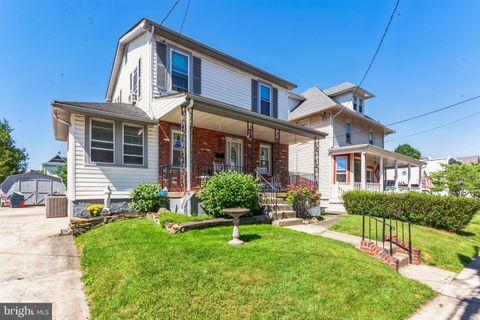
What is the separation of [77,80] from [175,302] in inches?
709

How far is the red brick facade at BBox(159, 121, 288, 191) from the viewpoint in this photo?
33.6ft

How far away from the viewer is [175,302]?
3.33m

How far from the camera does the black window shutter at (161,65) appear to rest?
10461 millimetres

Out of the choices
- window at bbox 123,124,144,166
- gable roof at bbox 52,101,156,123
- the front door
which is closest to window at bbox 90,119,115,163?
window at bbox 123,124,144,166

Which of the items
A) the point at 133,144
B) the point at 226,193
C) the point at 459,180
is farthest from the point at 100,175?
the point at 459,180

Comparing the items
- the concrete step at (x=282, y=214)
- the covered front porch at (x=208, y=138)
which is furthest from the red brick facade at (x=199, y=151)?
the concrete step at (x=282, y=214)

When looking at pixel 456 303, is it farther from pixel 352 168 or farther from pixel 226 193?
pixel 352 168

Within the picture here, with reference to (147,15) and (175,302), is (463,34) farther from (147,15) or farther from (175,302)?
(175,302)

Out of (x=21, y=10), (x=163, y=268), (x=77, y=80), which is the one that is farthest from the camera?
(x=77, y=80)

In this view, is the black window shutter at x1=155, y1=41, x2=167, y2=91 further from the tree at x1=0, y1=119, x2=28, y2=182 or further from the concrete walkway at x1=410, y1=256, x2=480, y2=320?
the tree at x1=0, y1=119, x2=28, y2=182

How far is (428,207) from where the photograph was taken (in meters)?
10.2

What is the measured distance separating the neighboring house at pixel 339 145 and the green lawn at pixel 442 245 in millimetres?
6691

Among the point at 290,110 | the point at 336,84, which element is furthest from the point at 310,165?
the point at 336,84

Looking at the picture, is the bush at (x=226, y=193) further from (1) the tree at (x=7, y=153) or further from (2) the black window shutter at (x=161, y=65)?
(1) the tree at (x=7, y=153)
